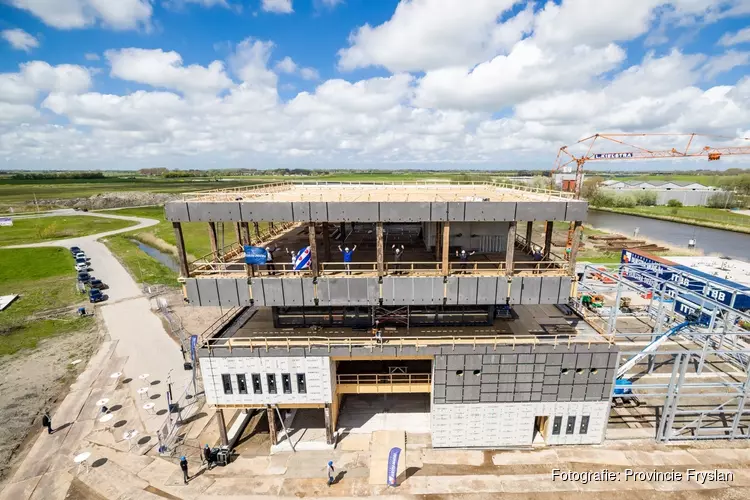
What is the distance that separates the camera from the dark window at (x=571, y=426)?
82.1ft

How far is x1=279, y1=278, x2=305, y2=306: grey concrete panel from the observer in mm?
23594

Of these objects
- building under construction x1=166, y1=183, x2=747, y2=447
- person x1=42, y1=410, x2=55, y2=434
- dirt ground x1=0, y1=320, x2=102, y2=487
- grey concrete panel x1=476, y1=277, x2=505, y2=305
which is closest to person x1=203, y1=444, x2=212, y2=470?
building under construction x1=166, y1=183, x2=747, y2=447

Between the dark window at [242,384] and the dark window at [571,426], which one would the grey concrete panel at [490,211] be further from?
the dark window at [242,384]

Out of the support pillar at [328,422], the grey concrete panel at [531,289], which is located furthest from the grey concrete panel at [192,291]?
the grey concrete panel at [531,289]

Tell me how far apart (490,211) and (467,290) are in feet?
17.8

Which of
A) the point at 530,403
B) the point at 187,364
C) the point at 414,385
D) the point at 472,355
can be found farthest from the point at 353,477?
the point at 187,364

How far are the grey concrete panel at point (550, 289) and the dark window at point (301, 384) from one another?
1723cm

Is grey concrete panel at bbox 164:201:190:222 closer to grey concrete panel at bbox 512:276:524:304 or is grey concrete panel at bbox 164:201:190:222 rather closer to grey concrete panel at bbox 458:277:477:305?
grey concrete panel at bbox 458:277:477:305

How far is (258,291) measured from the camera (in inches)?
933

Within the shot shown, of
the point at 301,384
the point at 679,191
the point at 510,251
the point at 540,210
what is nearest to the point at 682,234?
the point at 679,191

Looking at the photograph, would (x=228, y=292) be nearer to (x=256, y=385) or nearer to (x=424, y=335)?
(x=256, y=385)

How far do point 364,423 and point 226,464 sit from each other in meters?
10.3

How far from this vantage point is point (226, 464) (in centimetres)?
2453

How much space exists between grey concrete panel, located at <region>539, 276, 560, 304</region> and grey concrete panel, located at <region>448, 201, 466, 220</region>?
6935 millimetres
